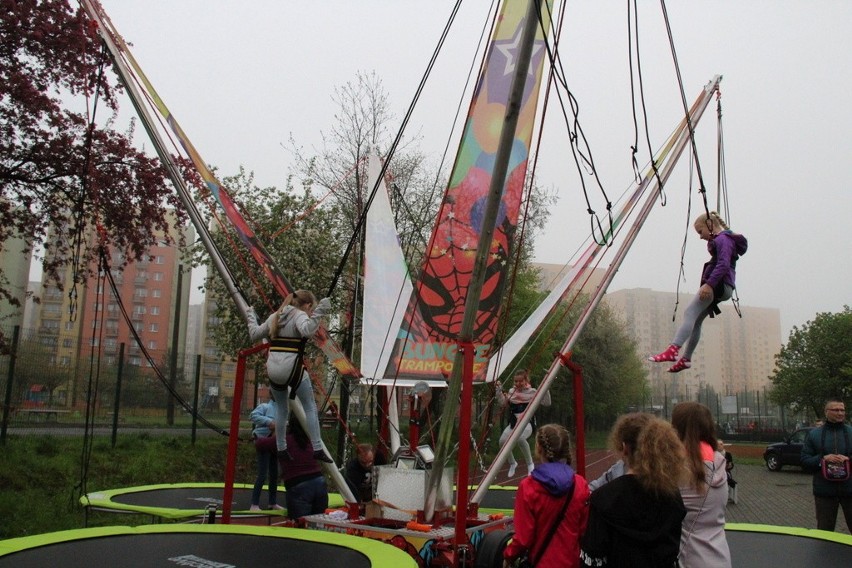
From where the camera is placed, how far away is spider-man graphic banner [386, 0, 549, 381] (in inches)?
218

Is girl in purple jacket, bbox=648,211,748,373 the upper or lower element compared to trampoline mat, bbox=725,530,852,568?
upper

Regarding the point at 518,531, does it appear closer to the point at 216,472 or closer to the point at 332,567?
the point at 332,567

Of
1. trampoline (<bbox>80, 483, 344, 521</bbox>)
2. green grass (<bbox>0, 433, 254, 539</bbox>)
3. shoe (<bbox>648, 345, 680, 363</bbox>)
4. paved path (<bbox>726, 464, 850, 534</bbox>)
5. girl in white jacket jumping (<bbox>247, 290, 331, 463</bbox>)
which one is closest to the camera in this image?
shoe (<bbox>648, 345, 680, 363</bbox>)

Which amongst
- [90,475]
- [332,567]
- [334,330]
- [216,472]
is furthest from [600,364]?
[332,567]

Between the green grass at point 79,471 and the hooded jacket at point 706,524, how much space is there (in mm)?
5036

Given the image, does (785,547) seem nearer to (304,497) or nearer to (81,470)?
(304,497)

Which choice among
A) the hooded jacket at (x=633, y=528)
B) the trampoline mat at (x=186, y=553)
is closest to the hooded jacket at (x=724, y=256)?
the hooded jacket at (x=633, y=528)

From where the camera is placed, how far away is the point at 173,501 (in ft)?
23.2

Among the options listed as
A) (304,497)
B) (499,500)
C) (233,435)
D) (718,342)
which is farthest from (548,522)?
(718,342)

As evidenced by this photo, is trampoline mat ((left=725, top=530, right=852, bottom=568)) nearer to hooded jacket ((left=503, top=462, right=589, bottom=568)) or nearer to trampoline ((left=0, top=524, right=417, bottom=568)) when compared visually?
hooded jacket ((left=503, top=462, right=589, bottom=568))

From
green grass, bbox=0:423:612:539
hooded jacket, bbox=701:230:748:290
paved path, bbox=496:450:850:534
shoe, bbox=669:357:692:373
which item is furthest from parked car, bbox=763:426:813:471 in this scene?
hooded jacket, bbox=701:230:748:290

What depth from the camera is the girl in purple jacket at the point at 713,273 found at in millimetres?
4445

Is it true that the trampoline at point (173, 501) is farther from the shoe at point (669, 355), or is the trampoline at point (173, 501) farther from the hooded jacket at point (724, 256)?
the hooded jacket at point (724, 256)

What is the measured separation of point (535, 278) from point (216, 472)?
12.9 m
